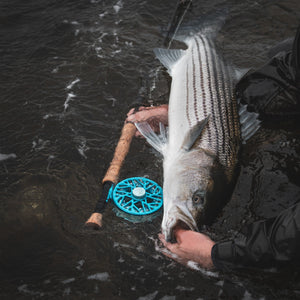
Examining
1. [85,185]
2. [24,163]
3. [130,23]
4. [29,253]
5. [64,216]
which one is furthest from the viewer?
[130,23]

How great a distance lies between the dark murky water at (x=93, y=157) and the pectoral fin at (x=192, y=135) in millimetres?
652

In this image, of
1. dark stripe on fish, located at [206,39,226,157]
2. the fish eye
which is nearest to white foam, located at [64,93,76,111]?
dark stripe on fish, located at [206,39,226,157]

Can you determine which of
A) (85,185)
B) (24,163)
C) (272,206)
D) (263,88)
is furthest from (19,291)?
(263,88)

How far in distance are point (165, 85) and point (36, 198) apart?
309cm

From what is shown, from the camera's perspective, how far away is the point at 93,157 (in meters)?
4.29

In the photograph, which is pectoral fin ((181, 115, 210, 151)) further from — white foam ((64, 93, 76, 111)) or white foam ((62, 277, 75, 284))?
white foam ((64, 93, 76, 111))

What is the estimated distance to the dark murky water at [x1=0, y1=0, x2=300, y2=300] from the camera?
10.1 feet

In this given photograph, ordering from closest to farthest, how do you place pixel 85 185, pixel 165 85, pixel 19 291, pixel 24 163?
pixel 19 291 < pixel 85 185 < pixel 24 163 < pixel 165 85

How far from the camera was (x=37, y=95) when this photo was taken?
5.31 metres

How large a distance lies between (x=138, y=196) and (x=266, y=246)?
137 cm

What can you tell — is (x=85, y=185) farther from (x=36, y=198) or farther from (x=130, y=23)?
(x=130, y=23)

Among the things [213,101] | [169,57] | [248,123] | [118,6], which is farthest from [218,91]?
[118,6]

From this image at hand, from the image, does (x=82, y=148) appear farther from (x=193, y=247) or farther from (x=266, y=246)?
(x=266, y=246)

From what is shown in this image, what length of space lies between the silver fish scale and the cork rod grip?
2.64ft
